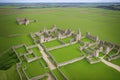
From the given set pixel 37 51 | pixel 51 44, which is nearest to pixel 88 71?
pixel 37 51

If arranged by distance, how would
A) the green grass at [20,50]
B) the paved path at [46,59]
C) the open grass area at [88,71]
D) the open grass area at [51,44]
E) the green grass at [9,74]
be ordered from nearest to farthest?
the open grass area at [88,71], the green grass at [9,74], the paved path at [46,59], the green grass at [20,50], the open grass area at [51,44]

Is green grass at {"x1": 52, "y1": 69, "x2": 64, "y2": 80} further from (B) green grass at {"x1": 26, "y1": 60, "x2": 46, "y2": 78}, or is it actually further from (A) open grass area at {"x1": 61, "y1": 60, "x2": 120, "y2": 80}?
(B) green grass at {"x1": 26, "y1": 60, "x2": 46, "y2": 78}

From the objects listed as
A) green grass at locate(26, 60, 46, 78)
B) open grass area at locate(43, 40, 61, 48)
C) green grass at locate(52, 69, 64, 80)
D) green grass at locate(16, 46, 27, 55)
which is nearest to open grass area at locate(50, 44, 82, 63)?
open grass area at locate(43, 40, 61, 48)

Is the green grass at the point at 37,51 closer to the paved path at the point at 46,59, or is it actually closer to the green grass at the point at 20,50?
the paved path at the point at 46,59

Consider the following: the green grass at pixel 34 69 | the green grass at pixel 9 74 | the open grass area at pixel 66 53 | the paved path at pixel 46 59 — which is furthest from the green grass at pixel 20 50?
the open grass area at pixel 66 53

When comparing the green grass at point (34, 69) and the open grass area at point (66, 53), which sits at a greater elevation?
the green grass at point (34, 69)

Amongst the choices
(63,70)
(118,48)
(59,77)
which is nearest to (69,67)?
(63,70)
